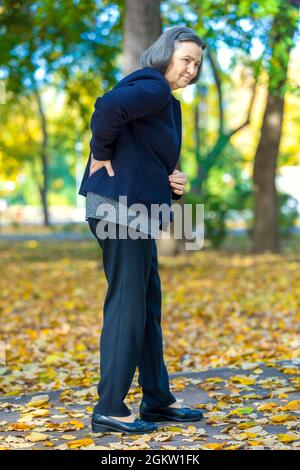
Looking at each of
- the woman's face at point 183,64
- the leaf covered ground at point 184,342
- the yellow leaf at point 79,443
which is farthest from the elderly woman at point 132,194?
the leaf covered ground at point 184,342

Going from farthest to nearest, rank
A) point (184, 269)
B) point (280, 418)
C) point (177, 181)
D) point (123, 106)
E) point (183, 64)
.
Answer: point (184, 269)
point (280, 418)
point (177, 181)
point (183, 64)
point (123, 106)

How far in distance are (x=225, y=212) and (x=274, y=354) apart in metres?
15.0

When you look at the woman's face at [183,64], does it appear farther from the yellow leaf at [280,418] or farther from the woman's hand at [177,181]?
the yellow leaf at [280,418]

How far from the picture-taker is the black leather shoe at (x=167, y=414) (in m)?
4.70

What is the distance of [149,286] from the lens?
455 centimetres

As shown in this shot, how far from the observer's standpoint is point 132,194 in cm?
425

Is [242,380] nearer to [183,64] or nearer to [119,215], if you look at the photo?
[119,215]


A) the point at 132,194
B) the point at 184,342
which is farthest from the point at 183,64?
the point at 184,342

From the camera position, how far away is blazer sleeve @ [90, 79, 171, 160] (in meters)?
4.05

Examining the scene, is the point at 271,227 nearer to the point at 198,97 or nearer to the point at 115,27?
the point at 115,27

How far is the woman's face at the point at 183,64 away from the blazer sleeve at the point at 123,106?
148 mm

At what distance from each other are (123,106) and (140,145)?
297 mm

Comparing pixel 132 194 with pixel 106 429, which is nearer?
pixel 132 194

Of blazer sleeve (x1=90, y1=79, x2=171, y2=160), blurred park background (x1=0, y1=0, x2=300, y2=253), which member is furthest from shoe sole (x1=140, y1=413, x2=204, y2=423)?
blurred park background (x1=0, y1=0, x2=300, y2=253)
